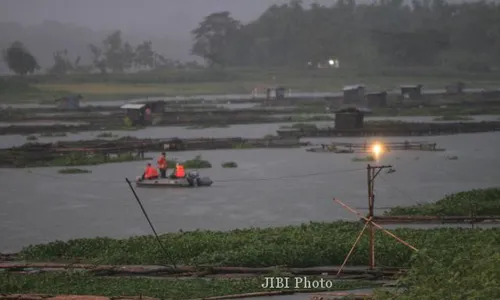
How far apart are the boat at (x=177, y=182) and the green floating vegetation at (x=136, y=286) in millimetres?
9448

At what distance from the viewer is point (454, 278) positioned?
328 inches

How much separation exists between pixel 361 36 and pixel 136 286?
5789 cm

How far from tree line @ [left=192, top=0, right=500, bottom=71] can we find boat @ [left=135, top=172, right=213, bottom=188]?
135 ft

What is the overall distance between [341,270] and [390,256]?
0.86 m

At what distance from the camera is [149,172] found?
2114cm

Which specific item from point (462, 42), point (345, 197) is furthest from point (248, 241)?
point (462, 42)

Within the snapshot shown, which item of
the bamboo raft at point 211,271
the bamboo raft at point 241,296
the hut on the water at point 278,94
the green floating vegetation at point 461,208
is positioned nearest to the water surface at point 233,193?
the green floating vegetation at point 461,208

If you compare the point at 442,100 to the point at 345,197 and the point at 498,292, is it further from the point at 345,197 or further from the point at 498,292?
the point at 498,292

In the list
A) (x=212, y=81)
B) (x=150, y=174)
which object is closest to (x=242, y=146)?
(x=150, y=174)

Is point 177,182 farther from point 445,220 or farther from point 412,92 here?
point 412,92

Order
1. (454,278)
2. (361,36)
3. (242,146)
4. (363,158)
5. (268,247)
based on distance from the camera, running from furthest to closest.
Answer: (361,36) → (242,146) → (363,158) → (268,247) → (454,278)

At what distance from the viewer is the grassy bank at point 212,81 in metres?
58.3

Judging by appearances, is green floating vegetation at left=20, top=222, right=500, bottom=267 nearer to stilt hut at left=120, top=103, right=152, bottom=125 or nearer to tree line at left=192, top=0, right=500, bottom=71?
stilt hut at left=120, top=103, right=152, bottom=125

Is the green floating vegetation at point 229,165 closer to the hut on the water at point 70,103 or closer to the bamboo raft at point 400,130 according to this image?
the bamboo raft at point 400,130
